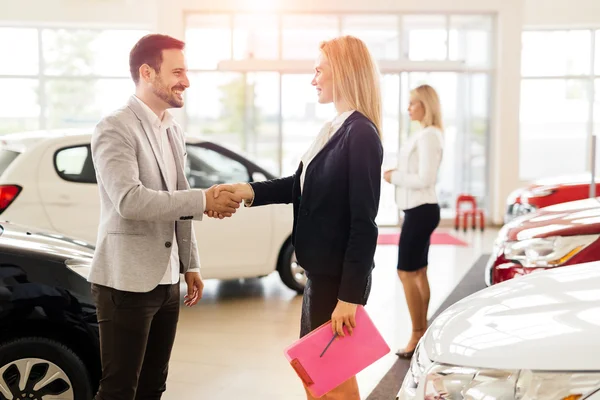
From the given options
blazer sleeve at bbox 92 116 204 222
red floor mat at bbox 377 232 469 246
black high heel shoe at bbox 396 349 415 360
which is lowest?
red floor mat at bbox 377 232 469 246

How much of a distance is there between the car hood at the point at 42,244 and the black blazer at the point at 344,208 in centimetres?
118

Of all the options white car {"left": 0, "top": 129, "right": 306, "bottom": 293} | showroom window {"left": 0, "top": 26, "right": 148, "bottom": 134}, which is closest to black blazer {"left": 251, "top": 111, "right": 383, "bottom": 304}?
white car {"left": 0, "top": 129, "right": 306, "bottom": 293}

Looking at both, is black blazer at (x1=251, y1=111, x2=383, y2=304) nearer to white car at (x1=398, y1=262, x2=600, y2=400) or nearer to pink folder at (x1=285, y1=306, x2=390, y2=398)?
pink folder at (x1=285, y1=306, x2=390, y2=398)

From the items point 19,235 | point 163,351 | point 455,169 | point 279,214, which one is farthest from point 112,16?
point 163,351

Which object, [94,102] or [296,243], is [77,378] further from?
[94,102]

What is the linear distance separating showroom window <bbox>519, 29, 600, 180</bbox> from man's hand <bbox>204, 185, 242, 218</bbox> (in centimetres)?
1165

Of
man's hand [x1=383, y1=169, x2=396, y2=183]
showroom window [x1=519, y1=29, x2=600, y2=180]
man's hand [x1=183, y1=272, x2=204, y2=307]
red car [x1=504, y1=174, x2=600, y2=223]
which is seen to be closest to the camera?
man's hand [x1=183, y1=272, x2=204, y2=307]

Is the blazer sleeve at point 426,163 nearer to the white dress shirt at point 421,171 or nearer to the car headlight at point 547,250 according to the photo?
the white dress shirt at point 421,171

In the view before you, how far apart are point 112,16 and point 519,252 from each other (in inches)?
413

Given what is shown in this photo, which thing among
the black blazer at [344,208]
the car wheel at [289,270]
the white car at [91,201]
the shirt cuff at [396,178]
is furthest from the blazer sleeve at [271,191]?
the car wheel at [289,270]

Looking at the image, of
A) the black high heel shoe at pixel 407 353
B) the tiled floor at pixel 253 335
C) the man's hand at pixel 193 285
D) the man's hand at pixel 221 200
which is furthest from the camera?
the black high heel shoe at pixel 407 353

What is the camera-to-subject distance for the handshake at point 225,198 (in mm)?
2582

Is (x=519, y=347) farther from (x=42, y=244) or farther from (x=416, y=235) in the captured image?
(x=416, y=235)

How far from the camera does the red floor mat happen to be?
10.4m
